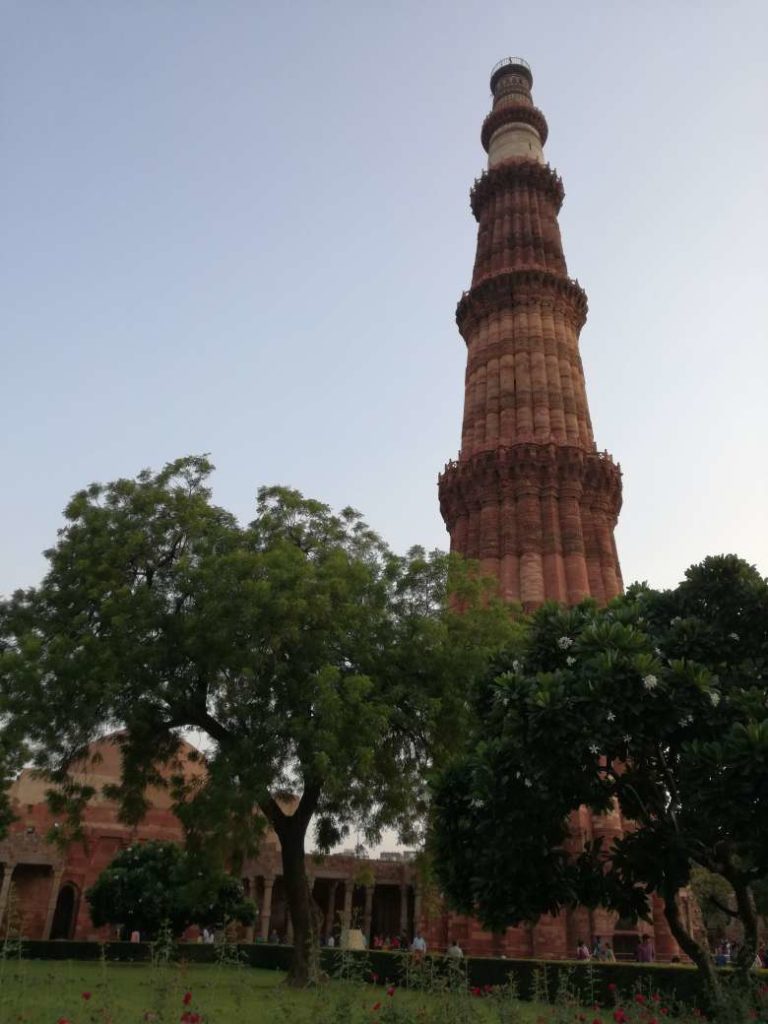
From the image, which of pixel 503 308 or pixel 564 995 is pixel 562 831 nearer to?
pixel 564 995

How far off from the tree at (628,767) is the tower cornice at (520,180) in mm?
34620

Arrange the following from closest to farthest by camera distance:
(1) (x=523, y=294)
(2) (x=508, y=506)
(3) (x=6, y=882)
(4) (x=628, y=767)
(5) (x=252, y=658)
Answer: (4) (x=628, y=767), (5) (x=252, y=658), (2) (x=508, y=506), (3) (x=6, y=882), (1) (x=523, y=294)

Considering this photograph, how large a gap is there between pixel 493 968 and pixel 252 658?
10078mm

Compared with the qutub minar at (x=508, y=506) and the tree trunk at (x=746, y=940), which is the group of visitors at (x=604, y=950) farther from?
the tree trunk at (x=746, y=940)

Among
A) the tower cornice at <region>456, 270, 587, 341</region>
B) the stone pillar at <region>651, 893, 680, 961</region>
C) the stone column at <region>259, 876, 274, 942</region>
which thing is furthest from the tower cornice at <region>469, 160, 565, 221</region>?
the stone column at <region>259, 876, 274, 942</region>

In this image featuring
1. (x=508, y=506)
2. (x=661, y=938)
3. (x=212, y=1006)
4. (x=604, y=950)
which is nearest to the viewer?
(x=212, y=1006)

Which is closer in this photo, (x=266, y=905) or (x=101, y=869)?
(x=101, y=869)

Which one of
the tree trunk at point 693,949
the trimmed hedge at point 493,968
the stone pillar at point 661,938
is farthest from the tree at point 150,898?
the tree trunk at point 693,949

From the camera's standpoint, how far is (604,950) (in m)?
23.2

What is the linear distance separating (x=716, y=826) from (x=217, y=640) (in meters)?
9.93

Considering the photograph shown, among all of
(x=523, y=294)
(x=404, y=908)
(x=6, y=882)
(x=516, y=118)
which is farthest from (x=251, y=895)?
(x=516, y=118)

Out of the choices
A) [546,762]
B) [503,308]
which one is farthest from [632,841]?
[503,308]

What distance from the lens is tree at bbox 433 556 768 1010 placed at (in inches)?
380

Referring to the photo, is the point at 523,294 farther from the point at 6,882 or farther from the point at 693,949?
the point at 6,882
